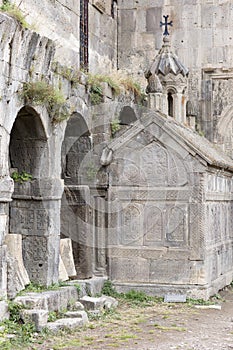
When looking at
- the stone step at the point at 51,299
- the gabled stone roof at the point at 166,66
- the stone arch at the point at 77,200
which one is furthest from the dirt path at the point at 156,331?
the gabled stone roof at the point at 166,66

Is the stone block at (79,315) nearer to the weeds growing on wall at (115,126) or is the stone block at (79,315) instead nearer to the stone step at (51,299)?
the stone step at (51,299)

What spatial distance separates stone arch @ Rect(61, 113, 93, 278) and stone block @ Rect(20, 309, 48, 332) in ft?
9.05

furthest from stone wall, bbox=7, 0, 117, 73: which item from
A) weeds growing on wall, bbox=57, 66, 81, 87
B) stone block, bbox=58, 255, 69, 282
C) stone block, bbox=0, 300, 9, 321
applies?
stone block, bbox=0, 300, 9, 321

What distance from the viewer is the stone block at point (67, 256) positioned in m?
9.70

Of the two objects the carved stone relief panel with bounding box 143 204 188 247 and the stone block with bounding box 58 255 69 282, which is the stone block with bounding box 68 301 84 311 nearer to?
the stone block with bounding box 58 255 69 282

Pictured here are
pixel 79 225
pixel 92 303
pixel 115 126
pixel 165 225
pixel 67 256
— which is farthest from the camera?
pixel 115 126

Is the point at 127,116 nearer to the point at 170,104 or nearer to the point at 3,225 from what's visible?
the point at 170,104

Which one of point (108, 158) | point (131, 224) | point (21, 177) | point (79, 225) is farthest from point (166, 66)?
point (21, 177)

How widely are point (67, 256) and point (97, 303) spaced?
4.07 feet

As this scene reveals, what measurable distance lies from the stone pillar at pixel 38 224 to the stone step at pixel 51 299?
0.32 meters

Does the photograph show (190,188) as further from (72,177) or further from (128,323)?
(128,323)

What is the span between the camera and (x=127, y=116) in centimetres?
1141

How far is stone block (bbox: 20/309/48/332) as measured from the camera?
289 inches

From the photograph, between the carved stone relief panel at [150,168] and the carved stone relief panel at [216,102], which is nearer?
the carved stone relief panel at [150,168]
